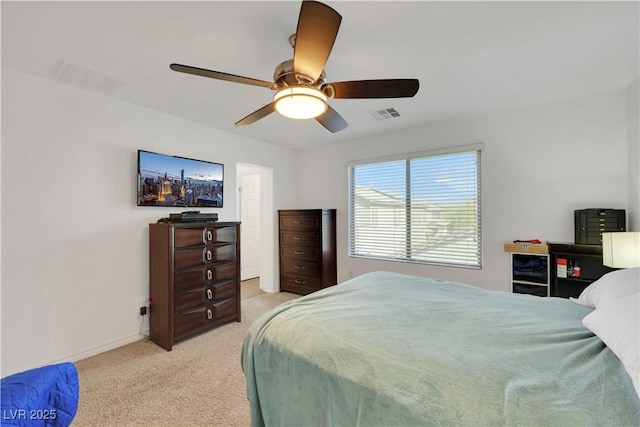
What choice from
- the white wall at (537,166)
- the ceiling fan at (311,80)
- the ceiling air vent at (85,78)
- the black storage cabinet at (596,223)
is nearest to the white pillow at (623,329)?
the ceiling fan at (311,80)

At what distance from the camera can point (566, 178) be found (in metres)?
2.85

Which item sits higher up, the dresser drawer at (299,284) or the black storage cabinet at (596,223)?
the black storage cabinet at (596,223)

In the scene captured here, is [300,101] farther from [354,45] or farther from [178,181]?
[178,181]

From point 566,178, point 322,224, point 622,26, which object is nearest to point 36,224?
point 322,224

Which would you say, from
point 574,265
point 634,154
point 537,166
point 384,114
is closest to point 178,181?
point 384,114

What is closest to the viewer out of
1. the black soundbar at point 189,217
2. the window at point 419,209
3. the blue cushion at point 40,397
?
the blue cushion at point 40,397

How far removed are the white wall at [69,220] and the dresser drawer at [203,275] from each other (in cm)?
52

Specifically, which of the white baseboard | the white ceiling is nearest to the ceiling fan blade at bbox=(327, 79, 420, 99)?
the white ceiling

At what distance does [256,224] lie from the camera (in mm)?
5789

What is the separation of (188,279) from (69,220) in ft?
3.81

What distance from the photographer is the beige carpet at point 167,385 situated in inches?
69.3

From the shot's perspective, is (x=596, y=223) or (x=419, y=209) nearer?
(x=596, y=223)

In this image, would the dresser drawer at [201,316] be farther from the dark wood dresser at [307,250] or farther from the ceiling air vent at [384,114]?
the ceiling air vent at [384,114]

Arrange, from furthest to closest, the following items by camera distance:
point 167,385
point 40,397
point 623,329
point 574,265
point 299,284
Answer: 1. point 299,284
2. point 574,265
3. point 167,385
4. point 623,329
5. point 40,397
